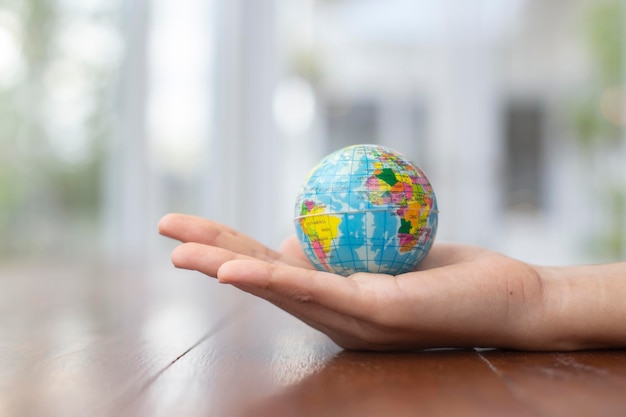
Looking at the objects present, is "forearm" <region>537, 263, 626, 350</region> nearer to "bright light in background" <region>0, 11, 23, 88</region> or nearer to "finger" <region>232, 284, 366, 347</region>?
"finger" <region>232, 284, 366, 347</region>

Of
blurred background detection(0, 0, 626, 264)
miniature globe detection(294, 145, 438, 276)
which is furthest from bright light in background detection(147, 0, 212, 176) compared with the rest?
miniature globe detection(294, 145, 438, 276)

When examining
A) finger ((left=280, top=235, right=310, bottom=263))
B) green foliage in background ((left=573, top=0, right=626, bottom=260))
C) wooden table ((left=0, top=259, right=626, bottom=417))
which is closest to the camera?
wooden table ((left=0, top=259, right=626, bottom=417))

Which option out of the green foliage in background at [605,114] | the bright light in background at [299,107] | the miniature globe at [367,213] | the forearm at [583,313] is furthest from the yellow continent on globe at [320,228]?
the bright light in background at [299,107]

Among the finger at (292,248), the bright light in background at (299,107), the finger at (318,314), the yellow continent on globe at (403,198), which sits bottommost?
the finger at (318,314)

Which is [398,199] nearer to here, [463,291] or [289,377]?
[463,291]

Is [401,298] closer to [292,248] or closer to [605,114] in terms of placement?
[292,248]

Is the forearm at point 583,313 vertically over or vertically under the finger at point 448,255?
under

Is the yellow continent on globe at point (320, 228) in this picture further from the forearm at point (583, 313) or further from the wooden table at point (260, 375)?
the forearm at point (583, 313)
